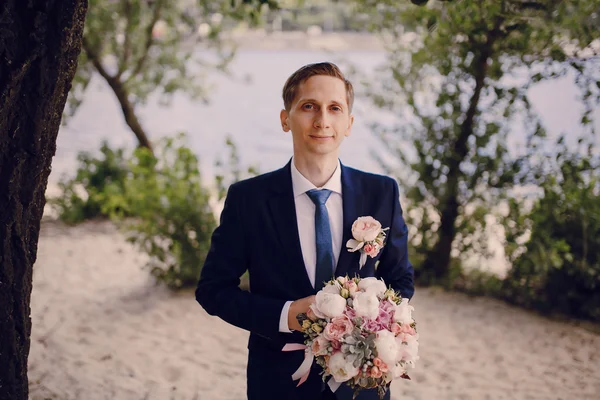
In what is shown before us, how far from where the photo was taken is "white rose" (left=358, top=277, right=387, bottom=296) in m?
1.70

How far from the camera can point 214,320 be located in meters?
4.96

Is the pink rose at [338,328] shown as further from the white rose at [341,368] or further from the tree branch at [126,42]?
the tree branch at [126,42]

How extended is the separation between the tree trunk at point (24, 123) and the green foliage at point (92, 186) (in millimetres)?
5143

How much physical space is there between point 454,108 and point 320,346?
159 inches

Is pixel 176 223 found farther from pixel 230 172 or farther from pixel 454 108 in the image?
pixel 454 108

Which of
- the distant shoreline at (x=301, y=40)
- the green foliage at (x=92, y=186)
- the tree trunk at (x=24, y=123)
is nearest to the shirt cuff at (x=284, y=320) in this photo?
the tree trunk at (x=24, y=123)

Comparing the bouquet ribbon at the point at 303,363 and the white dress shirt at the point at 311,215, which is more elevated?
the white dress shirt at the point at 311,215

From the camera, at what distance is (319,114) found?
1875 mm

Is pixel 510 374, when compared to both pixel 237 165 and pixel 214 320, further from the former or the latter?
pixel 237 165

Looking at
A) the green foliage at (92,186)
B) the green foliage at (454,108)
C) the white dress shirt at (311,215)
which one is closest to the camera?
the white dress shirt at (311,215)

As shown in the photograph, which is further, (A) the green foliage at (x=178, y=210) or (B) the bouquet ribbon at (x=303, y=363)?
(A) the green foliage at (x=178, y=210)

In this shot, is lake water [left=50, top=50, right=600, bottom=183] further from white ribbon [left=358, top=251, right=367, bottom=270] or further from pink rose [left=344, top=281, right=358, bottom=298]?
pink rose [left=344, top=281, right=358, bottom=298]

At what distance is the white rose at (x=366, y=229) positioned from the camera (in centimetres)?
178

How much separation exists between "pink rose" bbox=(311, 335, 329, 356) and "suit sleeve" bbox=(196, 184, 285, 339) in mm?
229
